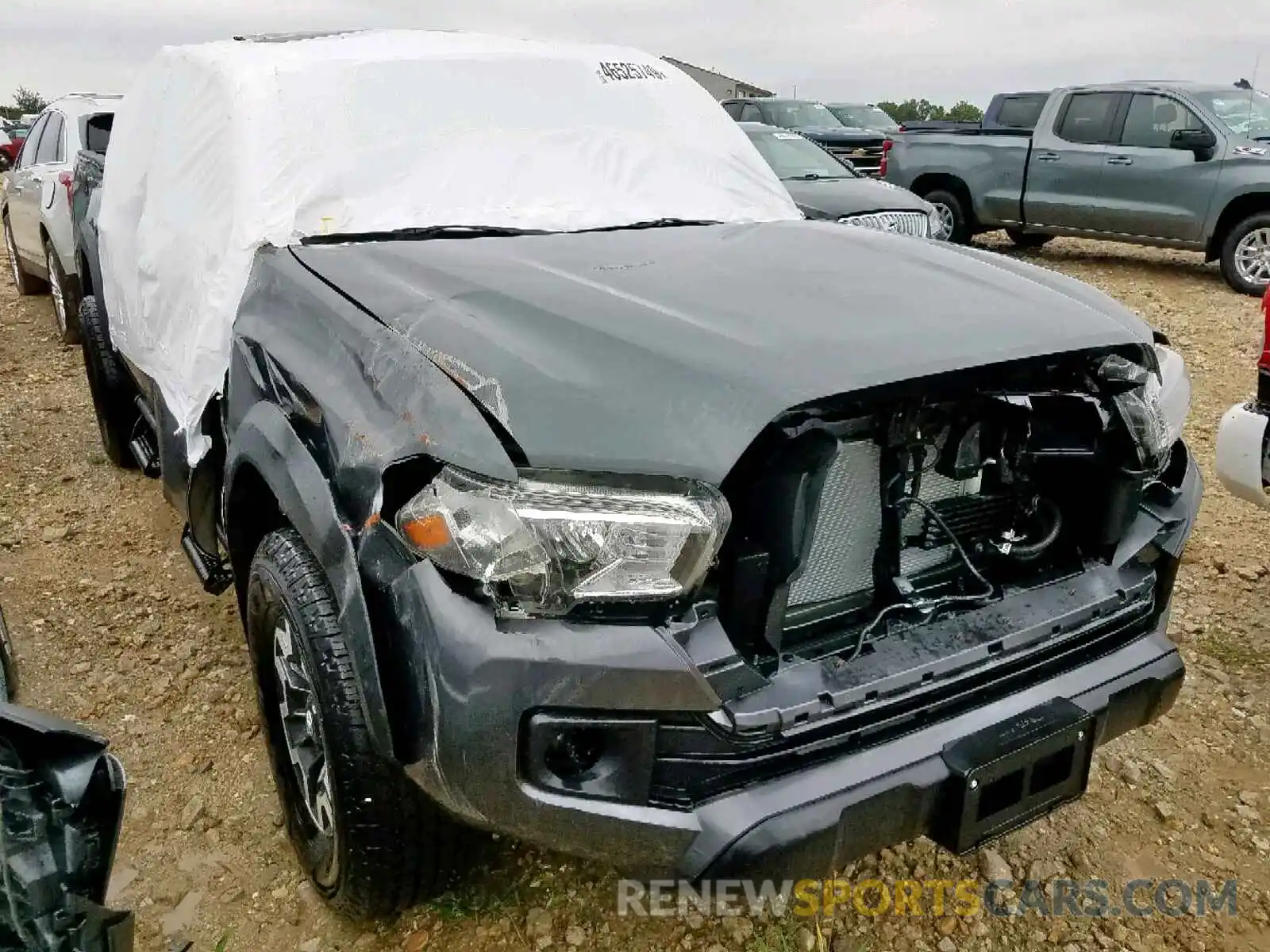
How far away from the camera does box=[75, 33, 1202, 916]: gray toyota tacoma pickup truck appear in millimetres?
1583

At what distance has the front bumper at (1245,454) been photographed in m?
2.96

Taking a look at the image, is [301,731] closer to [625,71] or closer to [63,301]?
[625,71]

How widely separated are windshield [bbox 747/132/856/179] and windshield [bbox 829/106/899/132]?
700cm

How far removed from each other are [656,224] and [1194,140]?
7.77 m

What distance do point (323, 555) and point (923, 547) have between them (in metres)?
1.18

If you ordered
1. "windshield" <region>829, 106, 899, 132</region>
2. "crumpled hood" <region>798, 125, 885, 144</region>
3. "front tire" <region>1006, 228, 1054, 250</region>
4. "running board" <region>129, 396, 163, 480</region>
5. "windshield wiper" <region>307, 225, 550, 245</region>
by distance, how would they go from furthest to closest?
"windshield" <region>829, 106, 899, 132</region>
"crumpled hood" <region>798, 125, 885, 144</region>
"front tire" <region>1006, 228, 1054, 250</region>
"running board" <region>129, 396, 163, 480</region>
"windshield wiper" <region>307, 225, 550, 245</region>

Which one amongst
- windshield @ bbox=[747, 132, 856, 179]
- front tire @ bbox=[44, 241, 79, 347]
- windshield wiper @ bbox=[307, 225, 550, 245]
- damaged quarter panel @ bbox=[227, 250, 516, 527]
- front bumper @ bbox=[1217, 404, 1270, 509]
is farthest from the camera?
windshield @ bbox=[747, 132, 856, 179]

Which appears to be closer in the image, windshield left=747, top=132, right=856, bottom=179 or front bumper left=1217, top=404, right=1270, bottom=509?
front bumper left=1217, top=404, right=1270, bottom=509

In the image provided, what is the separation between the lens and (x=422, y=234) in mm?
2629

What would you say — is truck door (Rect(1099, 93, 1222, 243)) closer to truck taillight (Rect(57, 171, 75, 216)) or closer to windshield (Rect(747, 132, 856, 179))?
windshield (Rect(747, 132, 856, 179))

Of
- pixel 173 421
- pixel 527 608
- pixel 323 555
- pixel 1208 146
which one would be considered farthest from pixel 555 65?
pixel 1208 146

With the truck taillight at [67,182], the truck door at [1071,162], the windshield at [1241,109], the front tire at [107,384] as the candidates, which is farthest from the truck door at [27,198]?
the windshield at [1241,109]
